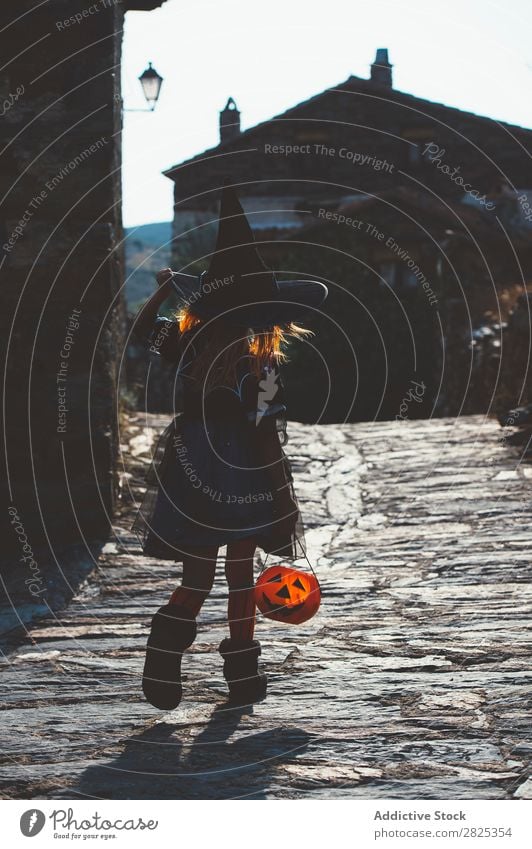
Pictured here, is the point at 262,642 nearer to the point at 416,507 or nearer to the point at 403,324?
the point at 416,507

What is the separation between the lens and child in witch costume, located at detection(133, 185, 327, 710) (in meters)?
3.74

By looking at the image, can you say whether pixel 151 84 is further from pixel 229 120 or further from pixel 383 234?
pixel 229 120

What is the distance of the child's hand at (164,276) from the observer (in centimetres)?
386

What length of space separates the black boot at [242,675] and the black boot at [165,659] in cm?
21

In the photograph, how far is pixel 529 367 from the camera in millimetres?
9312

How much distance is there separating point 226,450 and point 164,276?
664 mm

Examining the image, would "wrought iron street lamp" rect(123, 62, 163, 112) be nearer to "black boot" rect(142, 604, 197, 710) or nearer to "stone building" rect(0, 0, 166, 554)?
"stone building" rect(0, 0, 166, 554)

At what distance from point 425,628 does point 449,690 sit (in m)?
0.86

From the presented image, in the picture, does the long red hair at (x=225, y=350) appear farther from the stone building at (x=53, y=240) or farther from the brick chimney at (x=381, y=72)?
the brick chimney at (x=381, y=72)

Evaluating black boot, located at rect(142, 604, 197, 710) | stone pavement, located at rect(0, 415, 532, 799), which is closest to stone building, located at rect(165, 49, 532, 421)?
stone pavement, located at rect(0, 415, 532, 799)

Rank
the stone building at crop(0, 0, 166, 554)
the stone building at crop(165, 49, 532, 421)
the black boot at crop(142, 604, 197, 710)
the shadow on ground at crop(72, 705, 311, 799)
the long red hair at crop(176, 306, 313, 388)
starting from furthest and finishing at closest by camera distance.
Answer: the stone building at crop(165, 49, 532, 421) → the stone building at crop(0, 0, 166, 554) → the long red hair at crop(176, 306, 313, 388) → the black boot at crop(142, 604, 197, 710) → the shadow on ground at crop(72, 705, 311, 799)

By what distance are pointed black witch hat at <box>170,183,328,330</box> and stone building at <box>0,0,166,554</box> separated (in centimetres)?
250

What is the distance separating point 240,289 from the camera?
12.4 ft

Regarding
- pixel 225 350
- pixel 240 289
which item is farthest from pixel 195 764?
pixel 240 289
